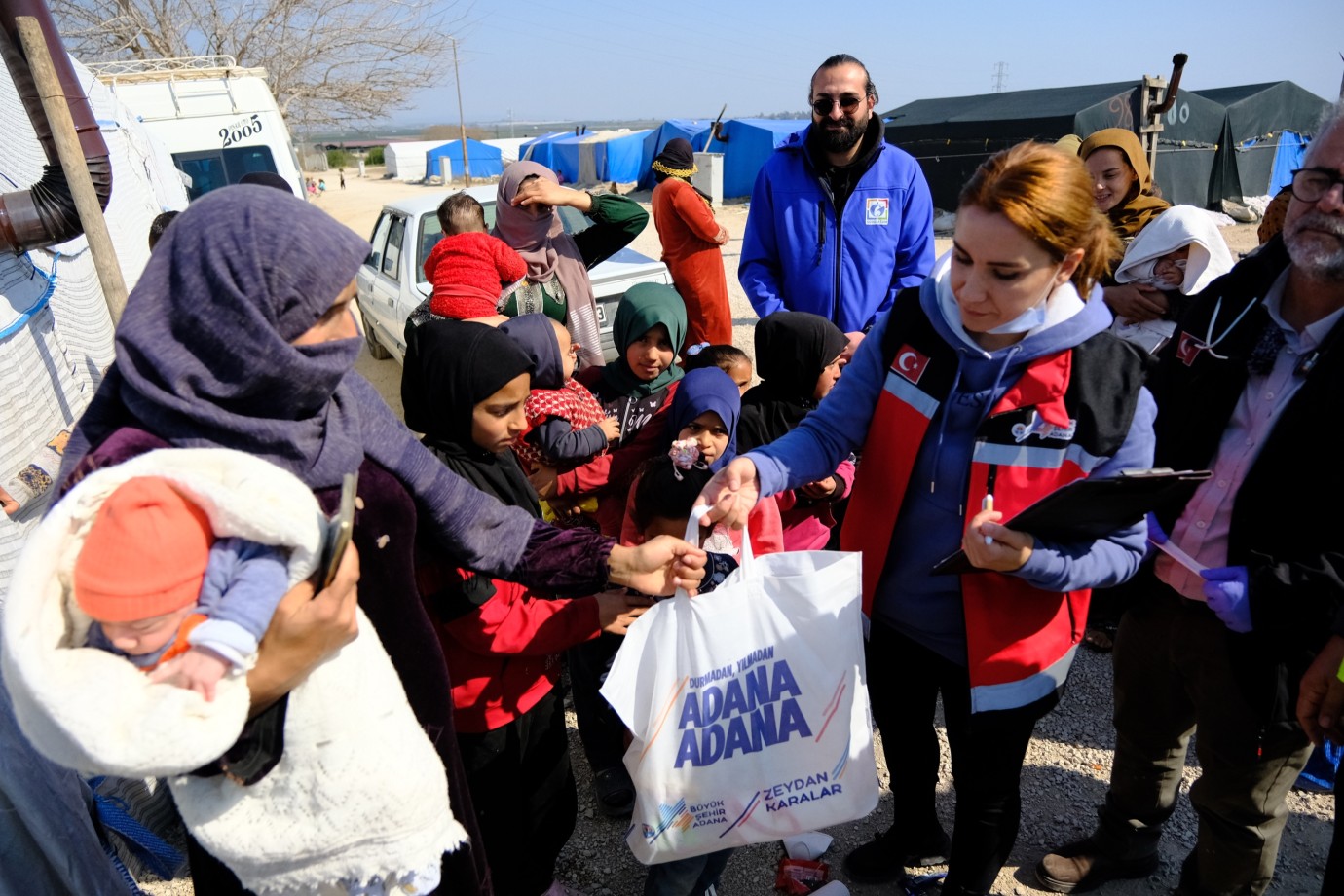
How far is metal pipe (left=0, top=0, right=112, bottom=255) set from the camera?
115 inches

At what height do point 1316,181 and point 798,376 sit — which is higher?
point 1316,181

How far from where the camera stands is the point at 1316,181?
173cm

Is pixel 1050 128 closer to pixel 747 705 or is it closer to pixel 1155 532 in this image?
pixel 1155 532

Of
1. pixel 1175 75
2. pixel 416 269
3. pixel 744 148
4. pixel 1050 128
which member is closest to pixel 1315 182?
pixel 416 269

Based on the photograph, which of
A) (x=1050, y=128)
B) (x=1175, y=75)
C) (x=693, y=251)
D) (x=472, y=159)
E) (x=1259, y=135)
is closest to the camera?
(x=693, y=251)

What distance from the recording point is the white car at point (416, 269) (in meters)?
6.29

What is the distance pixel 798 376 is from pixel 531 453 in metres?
1.00

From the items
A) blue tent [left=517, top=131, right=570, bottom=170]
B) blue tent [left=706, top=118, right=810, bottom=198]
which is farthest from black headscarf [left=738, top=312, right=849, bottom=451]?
blue tent [left=517, top=131, right=570, bottom=170]

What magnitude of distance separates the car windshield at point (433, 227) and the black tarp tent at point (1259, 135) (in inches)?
646

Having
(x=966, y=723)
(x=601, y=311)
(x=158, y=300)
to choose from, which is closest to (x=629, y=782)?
(x=966, y=723)

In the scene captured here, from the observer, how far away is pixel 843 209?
11.2ft

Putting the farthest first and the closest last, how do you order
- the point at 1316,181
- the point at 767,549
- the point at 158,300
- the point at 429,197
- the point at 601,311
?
the point at 429,197 → the point at 601,311 → the point at 767,549 → the point at 1316,181 → the point at 158,300

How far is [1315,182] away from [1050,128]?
15675 millimetres

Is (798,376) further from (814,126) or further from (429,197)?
(429,197)
